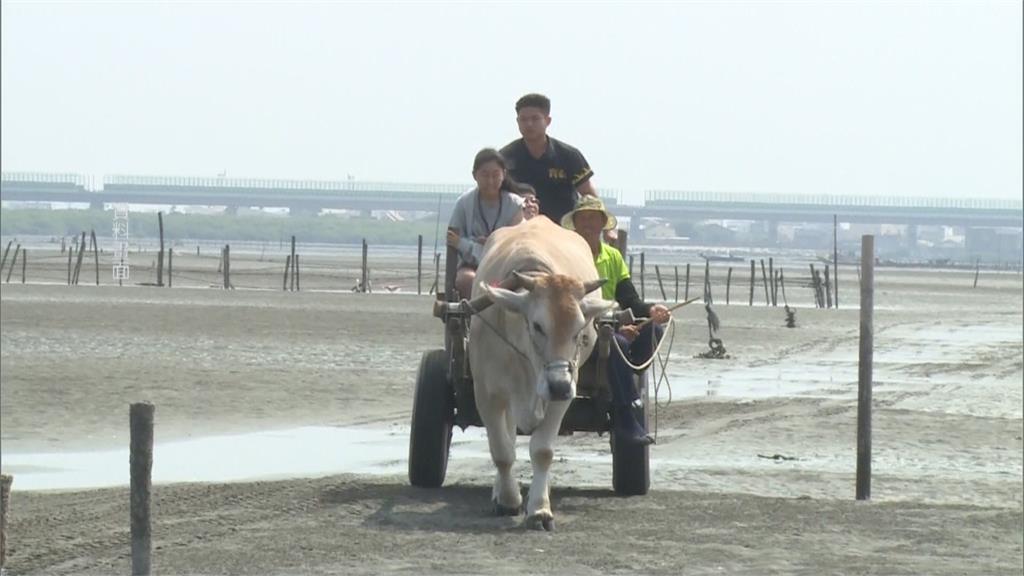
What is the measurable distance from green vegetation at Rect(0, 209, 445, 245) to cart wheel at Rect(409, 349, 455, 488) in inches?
1186

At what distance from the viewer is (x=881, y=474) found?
15.2 meters

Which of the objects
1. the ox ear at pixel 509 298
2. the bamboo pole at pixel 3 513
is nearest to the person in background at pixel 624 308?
the ox ear at pixel 509 298

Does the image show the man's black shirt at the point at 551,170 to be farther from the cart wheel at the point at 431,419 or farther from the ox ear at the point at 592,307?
the ox ear at the point at 592,307

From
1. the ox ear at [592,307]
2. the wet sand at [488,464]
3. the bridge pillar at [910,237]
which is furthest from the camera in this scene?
the bridge pillar at [910,237]

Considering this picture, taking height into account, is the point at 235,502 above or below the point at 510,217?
below

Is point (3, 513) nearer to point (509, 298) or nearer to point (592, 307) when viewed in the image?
point (509, 298)

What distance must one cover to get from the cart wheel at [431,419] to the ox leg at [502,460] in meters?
1.01

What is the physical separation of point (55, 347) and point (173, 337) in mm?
3554

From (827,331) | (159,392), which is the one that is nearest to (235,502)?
(159,392)

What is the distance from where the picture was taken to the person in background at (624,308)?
11.5 m

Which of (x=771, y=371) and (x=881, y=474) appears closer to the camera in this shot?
(x=881, y=474)

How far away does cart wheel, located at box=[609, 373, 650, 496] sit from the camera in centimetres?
1199

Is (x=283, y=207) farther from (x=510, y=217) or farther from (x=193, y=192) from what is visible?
(x=510, y=217)

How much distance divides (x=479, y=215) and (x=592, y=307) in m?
1.95
